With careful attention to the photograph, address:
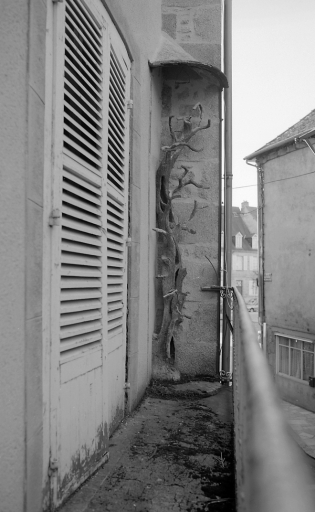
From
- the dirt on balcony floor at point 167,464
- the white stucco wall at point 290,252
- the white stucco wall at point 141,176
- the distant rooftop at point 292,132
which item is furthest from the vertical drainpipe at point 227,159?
the white stucco wall at point 290,252

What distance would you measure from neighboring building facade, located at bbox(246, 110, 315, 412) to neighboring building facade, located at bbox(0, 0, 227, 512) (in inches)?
454

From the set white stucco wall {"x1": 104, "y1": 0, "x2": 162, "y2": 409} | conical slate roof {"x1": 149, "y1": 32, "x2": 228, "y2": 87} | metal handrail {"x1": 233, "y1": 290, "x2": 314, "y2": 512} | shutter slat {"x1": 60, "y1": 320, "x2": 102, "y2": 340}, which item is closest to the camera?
metal handrail {"x1": 233, "y1": 290, "x2": 314, "y2": 512}

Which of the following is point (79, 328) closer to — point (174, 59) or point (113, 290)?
point (113, 290)

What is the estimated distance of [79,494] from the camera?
236 cm

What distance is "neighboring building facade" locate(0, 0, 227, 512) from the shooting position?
1723 millimetres

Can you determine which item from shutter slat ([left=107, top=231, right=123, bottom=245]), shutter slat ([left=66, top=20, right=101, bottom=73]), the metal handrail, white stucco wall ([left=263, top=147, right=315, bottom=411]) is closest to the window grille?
white stucco wall ([left=263, top=147, right=315, bottom=411])

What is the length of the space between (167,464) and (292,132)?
15.4 m

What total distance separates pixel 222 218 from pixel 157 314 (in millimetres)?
1417

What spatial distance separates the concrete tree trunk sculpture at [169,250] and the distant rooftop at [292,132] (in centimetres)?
1119

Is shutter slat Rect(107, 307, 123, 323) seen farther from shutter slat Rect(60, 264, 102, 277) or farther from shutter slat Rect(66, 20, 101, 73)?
shutter slat Rect(66, 20, 101, 73)

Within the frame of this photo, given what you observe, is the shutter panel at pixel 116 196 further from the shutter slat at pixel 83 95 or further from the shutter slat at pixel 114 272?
the shutter slat at pixel 83 95

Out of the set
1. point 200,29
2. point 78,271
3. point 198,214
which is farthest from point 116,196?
point 200,29

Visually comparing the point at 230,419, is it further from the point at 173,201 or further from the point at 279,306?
the point at 279,306

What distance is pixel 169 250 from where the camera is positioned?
16.2 ft
